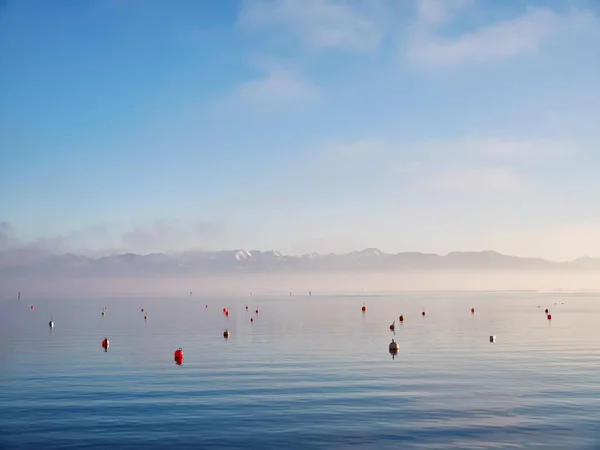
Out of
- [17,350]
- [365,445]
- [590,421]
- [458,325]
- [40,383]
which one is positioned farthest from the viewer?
[458,325]

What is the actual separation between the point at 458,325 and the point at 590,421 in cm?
8369

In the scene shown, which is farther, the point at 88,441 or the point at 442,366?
the point at 442,366

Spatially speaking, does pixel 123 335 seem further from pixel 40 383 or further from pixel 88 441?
pixel 88 441

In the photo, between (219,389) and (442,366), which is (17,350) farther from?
(442,366)

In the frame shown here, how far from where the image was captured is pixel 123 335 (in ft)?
323

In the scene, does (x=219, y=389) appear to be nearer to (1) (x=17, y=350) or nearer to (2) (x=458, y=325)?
Result: (1) (x=17, y=350)

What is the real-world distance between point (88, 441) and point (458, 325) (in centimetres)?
9516

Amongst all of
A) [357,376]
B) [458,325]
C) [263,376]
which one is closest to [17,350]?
Result: [263,376]

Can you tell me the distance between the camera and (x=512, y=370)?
54656 millimetres

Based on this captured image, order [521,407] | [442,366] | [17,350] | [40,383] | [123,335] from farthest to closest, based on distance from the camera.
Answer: [123,335] → [17,350] → [442,366] → [40,383] → [521,407]

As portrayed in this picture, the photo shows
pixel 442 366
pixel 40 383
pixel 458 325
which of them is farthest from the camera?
pixel 458 325

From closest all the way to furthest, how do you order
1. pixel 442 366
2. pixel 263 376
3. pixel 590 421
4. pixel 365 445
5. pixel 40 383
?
pixel 365 445
pixel 590 421
pixel 40 383
pixel 263 376
pixel 442 366

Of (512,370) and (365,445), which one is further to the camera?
(512,370)

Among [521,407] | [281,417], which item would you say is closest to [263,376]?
[281,417]
